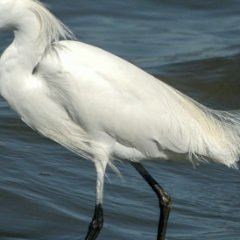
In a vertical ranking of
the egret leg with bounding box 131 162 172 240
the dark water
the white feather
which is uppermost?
the white feather

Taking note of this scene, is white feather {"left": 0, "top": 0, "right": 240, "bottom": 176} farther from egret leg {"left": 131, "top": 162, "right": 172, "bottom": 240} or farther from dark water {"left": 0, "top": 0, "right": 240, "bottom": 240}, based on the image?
dark water {"left": 0, "top": 0, "right": 240, "bottom": 240}

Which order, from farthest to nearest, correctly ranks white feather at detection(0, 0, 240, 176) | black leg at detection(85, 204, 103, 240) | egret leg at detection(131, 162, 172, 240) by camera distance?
egret leg at detection(131, 162, 172, 240) → black leg at detection(85, 204, 103, 240) → white feather at detection(0, 0, 240, 176)

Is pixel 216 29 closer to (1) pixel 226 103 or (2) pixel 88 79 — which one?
(1) pixel 226 103

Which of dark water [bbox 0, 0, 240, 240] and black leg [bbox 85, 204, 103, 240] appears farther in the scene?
dark water [bbox 0, 0, 240, 240]

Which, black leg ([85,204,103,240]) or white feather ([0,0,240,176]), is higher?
white feather ([0,0,240,176])

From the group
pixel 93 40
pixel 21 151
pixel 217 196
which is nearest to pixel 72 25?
pixel 93 40

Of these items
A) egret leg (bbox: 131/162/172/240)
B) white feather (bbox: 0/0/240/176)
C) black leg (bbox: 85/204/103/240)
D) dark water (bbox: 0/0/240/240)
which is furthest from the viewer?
dark water (bbox: 0/0/240/240)

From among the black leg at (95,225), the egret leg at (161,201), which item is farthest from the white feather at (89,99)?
the black leg at (95,225)

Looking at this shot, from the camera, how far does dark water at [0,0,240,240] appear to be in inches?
237

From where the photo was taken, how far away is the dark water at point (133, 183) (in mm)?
6023

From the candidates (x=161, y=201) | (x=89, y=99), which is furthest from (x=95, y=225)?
(x=89, y=99)

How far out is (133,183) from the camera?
6.93 m

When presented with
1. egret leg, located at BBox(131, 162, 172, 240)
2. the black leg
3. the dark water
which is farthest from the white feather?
the dark water

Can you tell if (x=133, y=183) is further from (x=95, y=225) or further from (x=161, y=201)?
(x=95, y=225)
